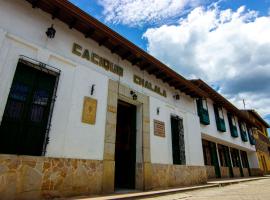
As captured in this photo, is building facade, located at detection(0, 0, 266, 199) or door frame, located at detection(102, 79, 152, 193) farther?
door frame, located at detection(102, 79, 152, 193)

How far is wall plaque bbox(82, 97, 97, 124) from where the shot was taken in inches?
243

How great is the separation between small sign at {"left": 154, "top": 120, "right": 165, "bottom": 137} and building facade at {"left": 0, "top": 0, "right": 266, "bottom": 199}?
4 cm

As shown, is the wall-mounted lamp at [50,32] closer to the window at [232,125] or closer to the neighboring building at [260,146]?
the window at [232,125]

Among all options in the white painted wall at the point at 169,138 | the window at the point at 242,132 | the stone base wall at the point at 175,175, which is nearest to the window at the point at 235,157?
the window at the point at 242,132

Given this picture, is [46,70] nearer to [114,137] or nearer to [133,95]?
[114,137]

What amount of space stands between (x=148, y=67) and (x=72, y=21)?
3.78 meters

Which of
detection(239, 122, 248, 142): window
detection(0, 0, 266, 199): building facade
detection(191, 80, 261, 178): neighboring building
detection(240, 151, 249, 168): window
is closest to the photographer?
detection(0, 0, 266, 199): building facade

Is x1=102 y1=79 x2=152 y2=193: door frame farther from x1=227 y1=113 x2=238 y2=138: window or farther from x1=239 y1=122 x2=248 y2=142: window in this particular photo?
x1=239 y1=122 x2=248 y2=142: window

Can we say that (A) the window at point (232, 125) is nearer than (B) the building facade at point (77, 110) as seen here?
No

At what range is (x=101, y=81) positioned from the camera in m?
7.05

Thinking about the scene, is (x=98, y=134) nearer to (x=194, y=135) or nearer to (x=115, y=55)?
(x=115, y=55)

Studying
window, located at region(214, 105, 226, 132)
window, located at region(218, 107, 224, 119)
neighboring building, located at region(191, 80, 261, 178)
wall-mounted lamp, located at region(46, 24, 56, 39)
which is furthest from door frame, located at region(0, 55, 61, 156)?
window, located at region(218, 107, 224, 119)

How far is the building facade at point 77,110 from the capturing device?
4855 millimetres

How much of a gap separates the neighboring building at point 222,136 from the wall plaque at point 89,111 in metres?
8.52
